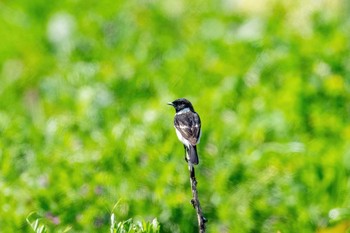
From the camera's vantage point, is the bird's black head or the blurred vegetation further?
the blurred vegetation

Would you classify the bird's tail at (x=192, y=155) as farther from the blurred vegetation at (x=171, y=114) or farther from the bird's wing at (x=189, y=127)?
the blurred vegetation at (x=171, y=114)

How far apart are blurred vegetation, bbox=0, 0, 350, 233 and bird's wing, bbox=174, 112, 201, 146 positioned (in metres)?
0.47

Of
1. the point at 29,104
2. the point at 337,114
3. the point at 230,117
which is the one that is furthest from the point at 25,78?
the point at 337,114

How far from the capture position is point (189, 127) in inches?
67.3

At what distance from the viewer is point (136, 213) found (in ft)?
9.95

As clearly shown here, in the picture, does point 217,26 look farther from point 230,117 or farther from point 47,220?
point 47,220

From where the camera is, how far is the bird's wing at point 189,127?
1.69 meters

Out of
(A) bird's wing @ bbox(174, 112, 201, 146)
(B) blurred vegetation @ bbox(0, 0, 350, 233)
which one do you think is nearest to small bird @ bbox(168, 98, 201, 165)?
(A) bird's wing @ bbox(174, 112, 201, 146)

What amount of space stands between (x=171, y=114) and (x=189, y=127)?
7.09ft

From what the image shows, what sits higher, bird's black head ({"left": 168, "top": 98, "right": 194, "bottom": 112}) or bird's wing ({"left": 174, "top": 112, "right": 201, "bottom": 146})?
bird's black head ({"left": 168, "top": 98, "right": 194, "bottom": 112})

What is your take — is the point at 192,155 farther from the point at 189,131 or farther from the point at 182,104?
the point at 182,104

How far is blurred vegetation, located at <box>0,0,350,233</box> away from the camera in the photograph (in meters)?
3.15

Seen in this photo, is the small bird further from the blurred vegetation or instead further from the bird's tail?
the blurred vegetation

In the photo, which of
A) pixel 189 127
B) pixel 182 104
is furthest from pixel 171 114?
pixel 189 127
